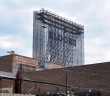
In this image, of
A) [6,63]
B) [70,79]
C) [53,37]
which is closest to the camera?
[70,79]

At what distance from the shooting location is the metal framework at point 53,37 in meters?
104

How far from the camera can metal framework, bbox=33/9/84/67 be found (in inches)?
4075

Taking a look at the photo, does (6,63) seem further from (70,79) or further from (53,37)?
(53,37)

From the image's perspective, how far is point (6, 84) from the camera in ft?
270

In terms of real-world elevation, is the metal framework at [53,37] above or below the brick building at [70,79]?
above

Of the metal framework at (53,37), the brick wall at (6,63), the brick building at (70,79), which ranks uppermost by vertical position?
the metal framework at (53,37)

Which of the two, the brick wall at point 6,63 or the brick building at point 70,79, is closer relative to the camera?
the brick building at point 70,79

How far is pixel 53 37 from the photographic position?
346 feet

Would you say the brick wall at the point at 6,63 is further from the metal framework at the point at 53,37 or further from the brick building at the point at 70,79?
the metal framework at the point at 53,37

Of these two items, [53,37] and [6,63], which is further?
[53,37]

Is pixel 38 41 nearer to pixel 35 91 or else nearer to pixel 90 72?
pixel 35 91

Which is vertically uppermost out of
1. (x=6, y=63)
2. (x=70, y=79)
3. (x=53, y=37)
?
(x=53, y=37)

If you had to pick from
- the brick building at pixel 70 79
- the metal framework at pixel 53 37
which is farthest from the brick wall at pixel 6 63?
the metal framework at pixel 53 37

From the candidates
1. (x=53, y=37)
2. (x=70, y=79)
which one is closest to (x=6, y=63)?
(x=70, y=79)
